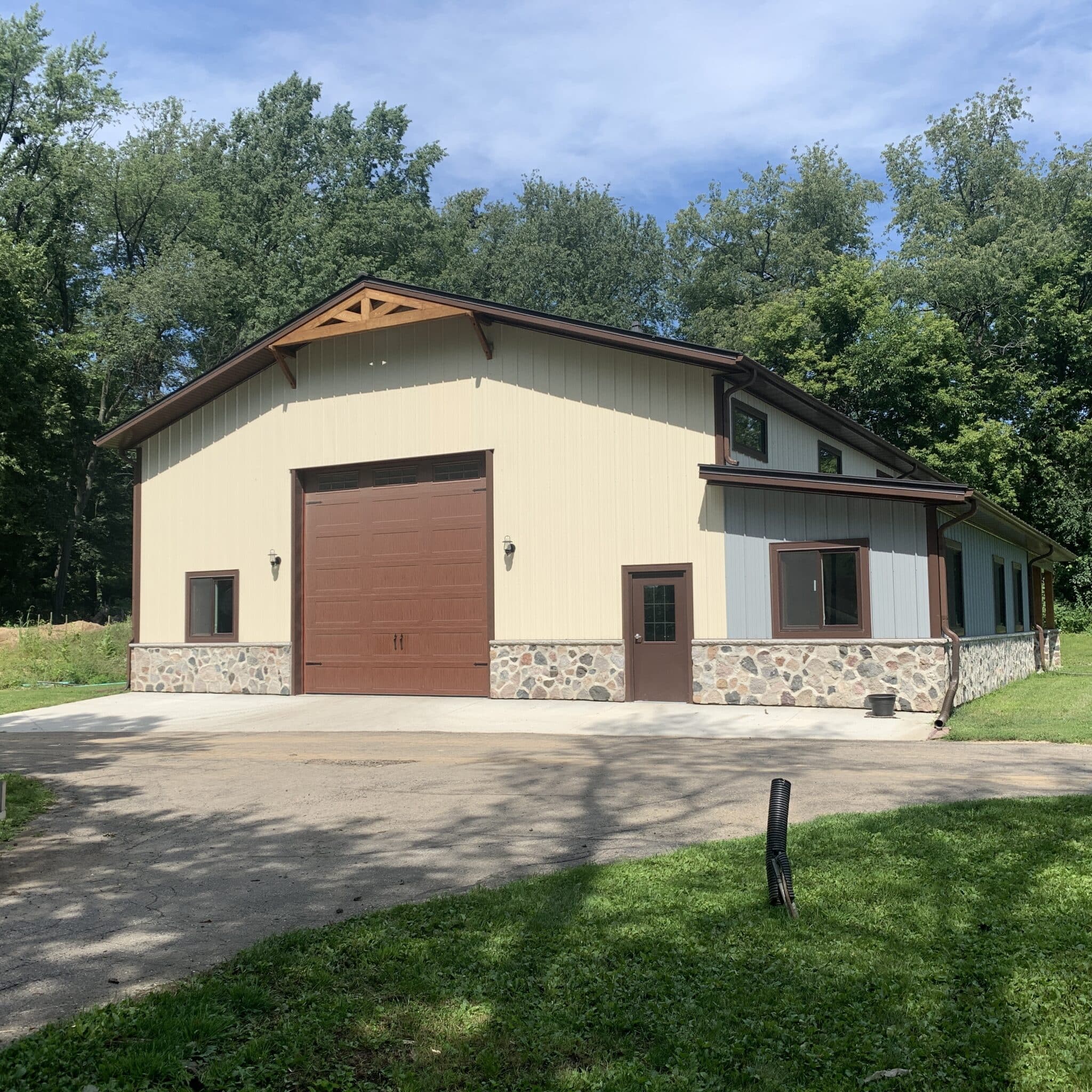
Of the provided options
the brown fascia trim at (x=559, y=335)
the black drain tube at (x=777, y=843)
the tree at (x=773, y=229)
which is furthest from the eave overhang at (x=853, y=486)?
the tree at (x=773, y=229)

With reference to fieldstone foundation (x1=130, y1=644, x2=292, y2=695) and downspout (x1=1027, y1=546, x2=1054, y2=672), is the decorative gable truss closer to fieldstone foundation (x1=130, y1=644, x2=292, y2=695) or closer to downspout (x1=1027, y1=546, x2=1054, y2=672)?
fieldstone foundation (x1=130, y1=644, x2=292, y2=695)

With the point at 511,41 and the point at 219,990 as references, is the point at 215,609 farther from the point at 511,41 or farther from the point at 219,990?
the point at 219,990

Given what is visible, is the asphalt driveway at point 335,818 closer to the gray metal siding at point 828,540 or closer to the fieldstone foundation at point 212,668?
the gray metal siding at point 828,540

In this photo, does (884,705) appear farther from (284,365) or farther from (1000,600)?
(284,365)

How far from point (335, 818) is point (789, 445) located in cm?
1418

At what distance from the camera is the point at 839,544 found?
1582 cm

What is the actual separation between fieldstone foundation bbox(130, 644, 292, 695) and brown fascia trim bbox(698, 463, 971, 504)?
359 inches

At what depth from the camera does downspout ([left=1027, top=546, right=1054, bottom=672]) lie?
24.0 m

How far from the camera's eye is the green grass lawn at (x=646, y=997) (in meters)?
3.36

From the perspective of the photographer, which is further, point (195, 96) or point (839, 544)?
point (195, 96)

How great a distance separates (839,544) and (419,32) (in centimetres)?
1022

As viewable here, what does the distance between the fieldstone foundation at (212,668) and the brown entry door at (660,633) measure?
6903 millimetres

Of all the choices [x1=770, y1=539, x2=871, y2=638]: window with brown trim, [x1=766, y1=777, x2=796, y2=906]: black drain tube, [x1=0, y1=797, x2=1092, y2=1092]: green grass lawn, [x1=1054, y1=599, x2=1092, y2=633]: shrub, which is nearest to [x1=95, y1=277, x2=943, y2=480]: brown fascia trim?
[x1=770, y1=539, x2=871, y2=638]: window with brown trim

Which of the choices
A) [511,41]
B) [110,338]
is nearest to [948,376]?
[511,41]
